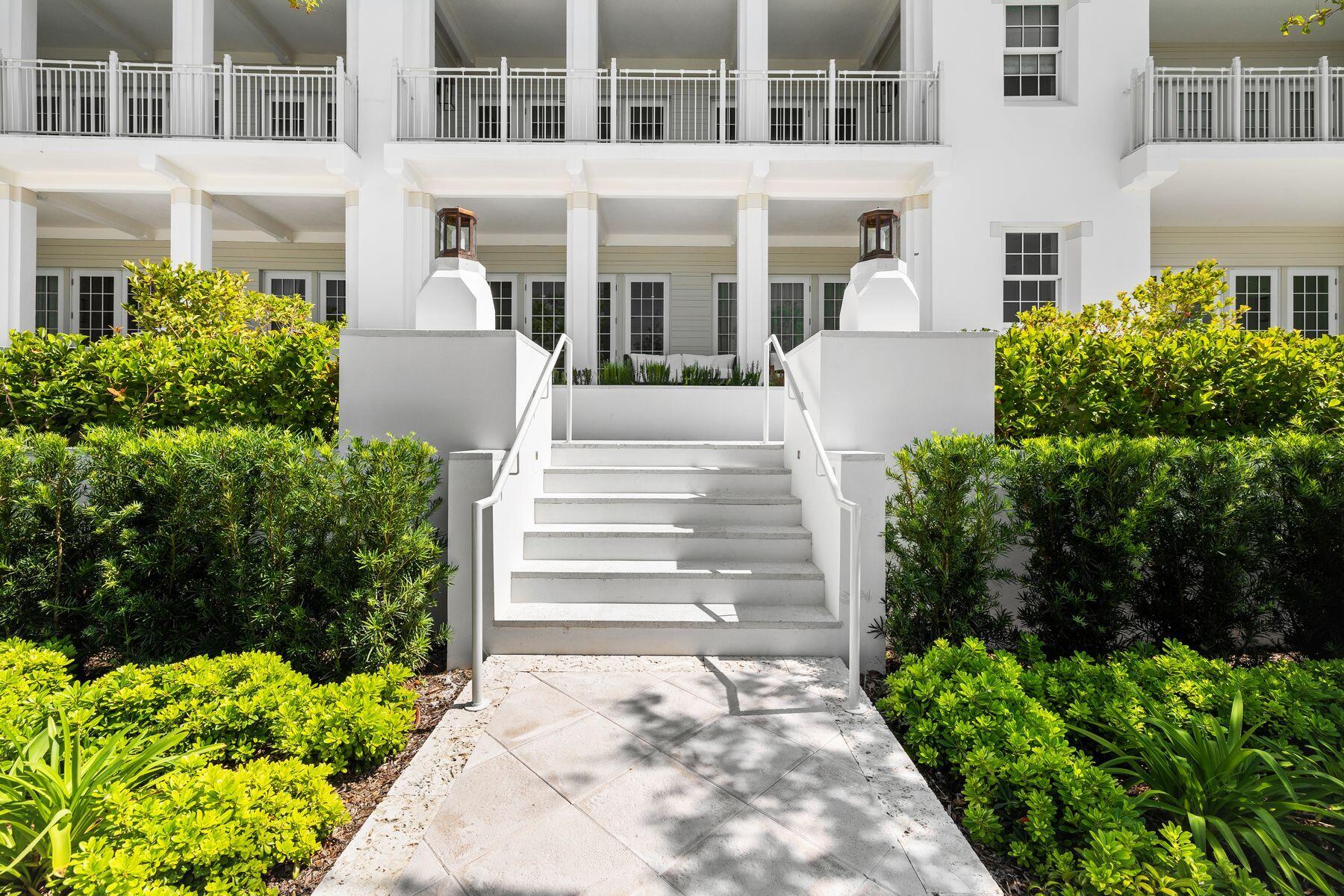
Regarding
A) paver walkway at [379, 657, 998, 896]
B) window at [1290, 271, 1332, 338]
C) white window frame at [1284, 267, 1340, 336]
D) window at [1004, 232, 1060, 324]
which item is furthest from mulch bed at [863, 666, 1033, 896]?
window at [1290, 271, 1332, 338]

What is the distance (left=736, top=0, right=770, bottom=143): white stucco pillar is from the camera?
920cm

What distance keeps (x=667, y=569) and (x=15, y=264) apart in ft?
38.3

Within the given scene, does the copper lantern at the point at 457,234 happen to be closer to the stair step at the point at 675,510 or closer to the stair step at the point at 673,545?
the stair step at the point at 675,510

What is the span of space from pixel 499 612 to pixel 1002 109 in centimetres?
1015

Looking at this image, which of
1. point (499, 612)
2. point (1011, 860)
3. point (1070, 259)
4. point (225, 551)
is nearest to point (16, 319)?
point (225, 551)

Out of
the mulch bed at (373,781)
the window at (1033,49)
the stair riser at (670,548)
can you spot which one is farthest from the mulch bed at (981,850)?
the window at (1033,49)

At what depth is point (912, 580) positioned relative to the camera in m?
3.59

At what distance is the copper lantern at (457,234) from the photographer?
4949 millimetres

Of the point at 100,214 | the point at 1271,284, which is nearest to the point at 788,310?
the point at 1271,284

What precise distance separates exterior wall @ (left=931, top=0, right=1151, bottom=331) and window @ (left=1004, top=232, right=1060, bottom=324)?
273 millimetres

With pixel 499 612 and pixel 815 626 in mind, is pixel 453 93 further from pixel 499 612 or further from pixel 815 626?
pixel 815 626

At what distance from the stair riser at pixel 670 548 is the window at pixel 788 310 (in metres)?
9.13

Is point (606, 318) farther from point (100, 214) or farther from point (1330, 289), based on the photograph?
point (1330, 289)

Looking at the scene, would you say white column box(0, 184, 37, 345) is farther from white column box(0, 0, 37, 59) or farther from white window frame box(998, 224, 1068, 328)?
white window frame box(998, 224, 1068, 328)
